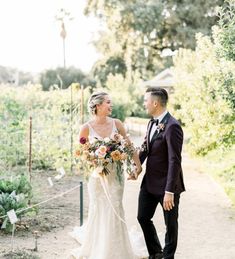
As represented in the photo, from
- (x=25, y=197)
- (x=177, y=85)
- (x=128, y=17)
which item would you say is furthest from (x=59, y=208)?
(x=128, y=17)

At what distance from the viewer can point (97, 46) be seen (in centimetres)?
3959

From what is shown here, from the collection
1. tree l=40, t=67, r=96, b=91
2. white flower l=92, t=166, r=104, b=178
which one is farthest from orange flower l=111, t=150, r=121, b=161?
tree l=40, t=67, r=96, b=91

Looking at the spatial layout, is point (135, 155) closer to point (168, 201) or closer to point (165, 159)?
point (165, 159)

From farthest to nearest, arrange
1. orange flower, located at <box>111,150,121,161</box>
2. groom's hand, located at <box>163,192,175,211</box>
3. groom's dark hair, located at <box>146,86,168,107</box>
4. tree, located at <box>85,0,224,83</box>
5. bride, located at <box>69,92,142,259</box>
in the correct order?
tree, located at <box>85,0,224,83</box> → bride, located at <box>69,92,142,259</box> → orange flower, located at <box>111,150,121,161</box> → groom's dark hair, located at <box>146,86,168,107</box> → groom's hand, located at <box>163,192,175,211</box>

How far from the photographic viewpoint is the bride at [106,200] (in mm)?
5180

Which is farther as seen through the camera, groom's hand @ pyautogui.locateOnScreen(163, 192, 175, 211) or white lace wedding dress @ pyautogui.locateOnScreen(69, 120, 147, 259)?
white lace wedding dress @ pyautogui.locateOnScreen(69, 120, 147, 259)

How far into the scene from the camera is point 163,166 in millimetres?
4922

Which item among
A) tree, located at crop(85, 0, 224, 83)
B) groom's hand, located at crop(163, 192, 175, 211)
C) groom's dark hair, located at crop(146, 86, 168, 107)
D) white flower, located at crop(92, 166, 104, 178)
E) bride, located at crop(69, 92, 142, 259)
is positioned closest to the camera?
groom's hand, located at crop(163, 192, 175, 211)

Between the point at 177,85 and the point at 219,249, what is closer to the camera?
the point at 219,249

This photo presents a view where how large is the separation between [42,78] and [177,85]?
31.9 m

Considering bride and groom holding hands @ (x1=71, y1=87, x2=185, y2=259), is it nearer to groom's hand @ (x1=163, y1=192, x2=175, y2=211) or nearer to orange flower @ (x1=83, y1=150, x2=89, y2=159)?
groom's hand @ (x1=163, y1=192, x2=175, y2=211)

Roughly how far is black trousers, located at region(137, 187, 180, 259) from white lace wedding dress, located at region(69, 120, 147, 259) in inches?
9.7

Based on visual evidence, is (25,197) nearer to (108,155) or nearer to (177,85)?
(108,155)

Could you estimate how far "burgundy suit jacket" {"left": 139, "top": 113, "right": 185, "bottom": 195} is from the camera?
15.5ft
